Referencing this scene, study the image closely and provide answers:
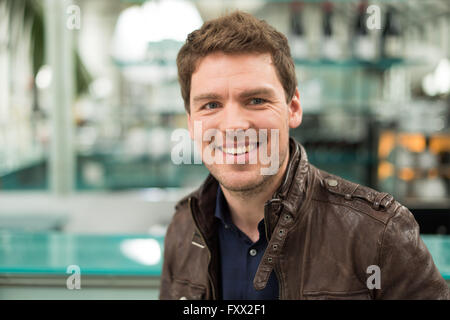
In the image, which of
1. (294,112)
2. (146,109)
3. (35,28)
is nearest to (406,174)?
(146,109)

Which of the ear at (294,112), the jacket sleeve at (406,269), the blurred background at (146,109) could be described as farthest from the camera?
the blurred background at (146,109)

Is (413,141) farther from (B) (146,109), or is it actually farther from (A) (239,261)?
(A) (239,261)

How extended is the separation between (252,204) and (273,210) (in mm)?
115

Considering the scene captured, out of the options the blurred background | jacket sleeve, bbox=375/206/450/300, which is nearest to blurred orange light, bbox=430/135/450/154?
the blurred background

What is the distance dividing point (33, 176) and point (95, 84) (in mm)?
975

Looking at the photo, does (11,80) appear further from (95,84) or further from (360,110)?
(360,110)

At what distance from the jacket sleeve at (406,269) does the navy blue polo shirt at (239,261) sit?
0.27 meters

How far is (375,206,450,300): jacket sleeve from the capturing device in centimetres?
95

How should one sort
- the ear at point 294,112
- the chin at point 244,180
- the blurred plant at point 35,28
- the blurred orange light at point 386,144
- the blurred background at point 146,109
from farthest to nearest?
the blurred plant at point 35,28 < the blurred orange light at point 386,144 < the blurred background at point 146,109 < the ear at point 294,112 < the chin at point 244,180

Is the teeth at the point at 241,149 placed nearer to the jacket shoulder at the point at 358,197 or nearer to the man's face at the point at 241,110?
the man's face at the point at 241,110

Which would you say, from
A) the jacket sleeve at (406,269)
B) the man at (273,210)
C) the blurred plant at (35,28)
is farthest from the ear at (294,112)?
the blurred plant at (35,28)

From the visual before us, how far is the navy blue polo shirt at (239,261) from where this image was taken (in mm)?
1093

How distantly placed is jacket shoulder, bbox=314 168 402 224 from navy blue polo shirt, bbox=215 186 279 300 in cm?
18

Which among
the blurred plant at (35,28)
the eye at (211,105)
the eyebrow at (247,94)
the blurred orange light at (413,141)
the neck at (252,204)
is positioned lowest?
the neck at (252,204)
